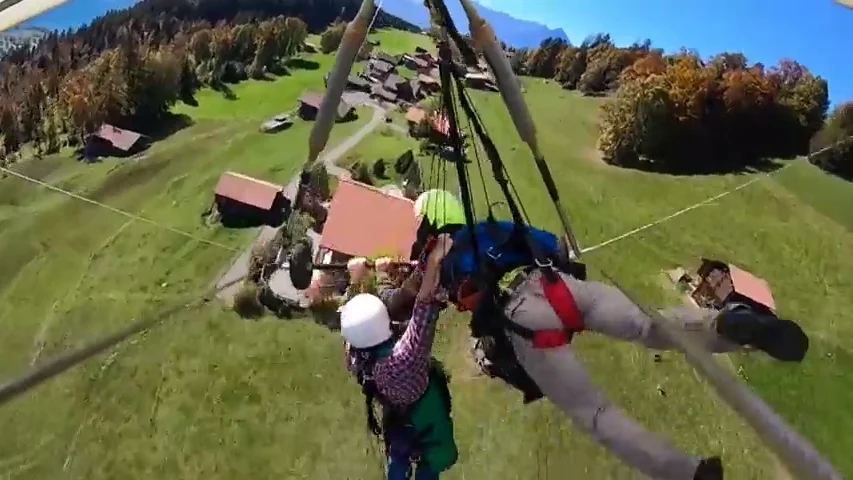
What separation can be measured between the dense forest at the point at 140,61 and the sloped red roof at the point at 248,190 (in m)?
3.18

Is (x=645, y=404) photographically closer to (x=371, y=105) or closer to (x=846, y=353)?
(x=846, y=353)

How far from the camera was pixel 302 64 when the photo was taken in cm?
1980

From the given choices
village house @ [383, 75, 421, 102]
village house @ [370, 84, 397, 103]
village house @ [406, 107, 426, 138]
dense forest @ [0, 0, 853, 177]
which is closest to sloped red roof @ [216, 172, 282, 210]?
dense forest @ [0, 0, 853, 177]

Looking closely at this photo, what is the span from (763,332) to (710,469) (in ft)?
1.74

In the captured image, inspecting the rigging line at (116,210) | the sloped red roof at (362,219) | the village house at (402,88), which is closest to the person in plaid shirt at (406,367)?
the sloped red roof at (362,219)

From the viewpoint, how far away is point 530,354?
2078 millimetres

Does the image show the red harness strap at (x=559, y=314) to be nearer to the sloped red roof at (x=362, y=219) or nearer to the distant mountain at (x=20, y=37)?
the sloped red roof at (x=362, y=219)

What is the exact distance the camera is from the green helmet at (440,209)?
2332mm

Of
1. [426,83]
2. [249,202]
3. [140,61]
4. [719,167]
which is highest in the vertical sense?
[719,167]

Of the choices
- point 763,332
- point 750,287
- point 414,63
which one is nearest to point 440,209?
point 763,332

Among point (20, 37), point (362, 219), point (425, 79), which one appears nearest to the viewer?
point (362, 219)

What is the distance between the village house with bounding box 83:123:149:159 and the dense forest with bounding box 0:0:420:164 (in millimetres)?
569

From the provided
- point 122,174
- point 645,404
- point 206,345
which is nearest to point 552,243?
point 645,404

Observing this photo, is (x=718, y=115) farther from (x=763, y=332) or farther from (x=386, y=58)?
(x=763, y=332)
